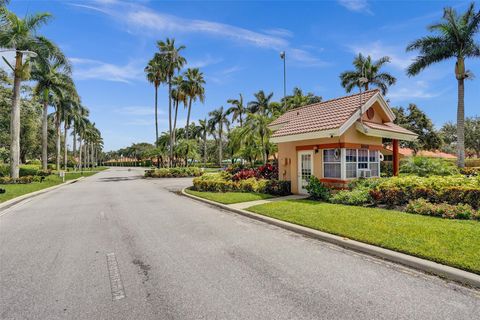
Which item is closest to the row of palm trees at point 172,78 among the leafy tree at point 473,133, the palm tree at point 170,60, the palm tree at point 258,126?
the palm tree at point 170,60

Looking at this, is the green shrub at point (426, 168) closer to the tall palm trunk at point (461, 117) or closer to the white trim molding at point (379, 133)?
the white trim molding at point (379, 133)

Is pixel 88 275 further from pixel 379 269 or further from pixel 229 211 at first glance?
pixel 229 211

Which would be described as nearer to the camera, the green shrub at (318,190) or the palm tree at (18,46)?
the green shrub at (318,190)

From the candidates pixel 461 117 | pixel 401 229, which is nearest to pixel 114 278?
pixel 401 229

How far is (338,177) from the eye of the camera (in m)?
12.2

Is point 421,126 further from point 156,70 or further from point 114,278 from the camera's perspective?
point 114,278

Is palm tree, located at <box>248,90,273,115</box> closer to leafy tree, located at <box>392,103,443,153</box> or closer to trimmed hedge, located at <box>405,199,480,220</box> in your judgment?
leafy tree, located at <box>392,103,443,153</box>

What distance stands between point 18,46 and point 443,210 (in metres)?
30.1

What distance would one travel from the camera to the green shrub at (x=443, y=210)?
749 centimetres

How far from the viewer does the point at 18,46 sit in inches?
843

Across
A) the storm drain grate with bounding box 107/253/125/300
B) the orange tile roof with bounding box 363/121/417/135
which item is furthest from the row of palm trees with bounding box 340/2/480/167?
the storm drain grate with bounding box 107/253/125/300

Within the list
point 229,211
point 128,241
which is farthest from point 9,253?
point 229,211

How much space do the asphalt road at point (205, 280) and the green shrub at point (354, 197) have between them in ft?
14.4

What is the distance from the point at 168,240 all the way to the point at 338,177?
343 inches
